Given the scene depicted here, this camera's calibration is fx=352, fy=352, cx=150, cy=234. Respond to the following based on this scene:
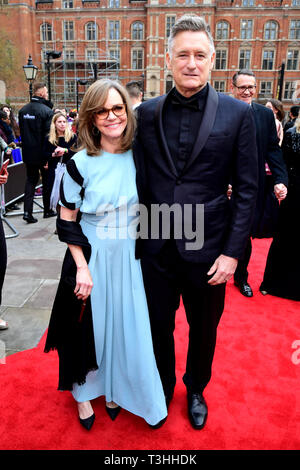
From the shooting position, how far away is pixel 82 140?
5.83 feet

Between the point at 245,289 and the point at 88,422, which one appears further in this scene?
the point at 245,289

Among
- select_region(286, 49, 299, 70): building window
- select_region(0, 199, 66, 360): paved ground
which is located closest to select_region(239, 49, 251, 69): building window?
select_region(286, 49, 299, 70): building window

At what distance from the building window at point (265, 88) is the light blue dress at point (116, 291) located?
123 ft

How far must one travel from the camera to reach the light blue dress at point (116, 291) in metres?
1.76

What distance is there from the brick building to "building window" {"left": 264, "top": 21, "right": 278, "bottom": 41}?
83mm

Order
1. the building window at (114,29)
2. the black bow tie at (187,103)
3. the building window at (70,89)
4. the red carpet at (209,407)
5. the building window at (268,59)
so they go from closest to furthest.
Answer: the black bow tie at (187,103) → the red carpet at (209,407) → the building window at (268,59) → the building window at (114,29) → the building window at (70,89)

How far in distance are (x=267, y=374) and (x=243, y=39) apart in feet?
125

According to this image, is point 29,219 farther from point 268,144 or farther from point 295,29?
point 295,29

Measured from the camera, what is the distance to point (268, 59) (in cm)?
3431

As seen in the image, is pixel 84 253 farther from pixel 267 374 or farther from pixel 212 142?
pixel 267 374

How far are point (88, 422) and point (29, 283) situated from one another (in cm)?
217

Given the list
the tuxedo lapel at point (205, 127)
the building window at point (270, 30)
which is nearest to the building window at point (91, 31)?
the building window at point (270, 30)

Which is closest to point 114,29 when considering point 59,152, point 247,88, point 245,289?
point 59,152

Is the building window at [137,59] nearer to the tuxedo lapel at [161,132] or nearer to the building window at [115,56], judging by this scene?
the building window at [115,56]
